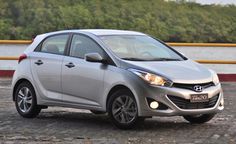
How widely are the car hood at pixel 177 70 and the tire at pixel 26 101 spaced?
2272 millimetres

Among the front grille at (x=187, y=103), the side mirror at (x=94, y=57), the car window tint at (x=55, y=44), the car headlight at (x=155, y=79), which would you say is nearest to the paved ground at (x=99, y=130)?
the front grille at (x=187, y=103)

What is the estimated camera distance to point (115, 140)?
349 inches

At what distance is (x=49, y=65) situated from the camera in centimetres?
1085

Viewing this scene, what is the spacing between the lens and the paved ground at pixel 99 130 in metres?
8.93

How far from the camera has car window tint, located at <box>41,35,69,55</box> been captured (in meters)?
10.9

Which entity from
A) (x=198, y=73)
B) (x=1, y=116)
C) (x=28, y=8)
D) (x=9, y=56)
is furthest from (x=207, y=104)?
(x=28, y=8)

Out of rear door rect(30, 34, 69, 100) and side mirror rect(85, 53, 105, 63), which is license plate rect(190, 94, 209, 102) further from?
rear door rect(30, 34, 69, 100)

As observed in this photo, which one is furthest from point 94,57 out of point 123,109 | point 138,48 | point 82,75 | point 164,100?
point 164,100

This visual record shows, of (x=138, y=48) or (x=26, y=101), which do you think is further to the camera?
(x=26, y=101)

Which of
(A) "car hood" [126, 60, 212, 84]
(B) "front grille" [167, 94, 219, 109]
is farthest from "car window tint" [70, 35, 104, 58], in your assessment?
(B) "front grille" [167, 94, 219, 109]

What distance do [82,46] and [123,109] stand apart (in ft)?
4.90

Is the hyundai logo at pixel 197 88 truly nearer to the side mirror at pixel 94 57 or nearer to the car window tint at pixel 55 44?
the side mirror at pixel 94 57

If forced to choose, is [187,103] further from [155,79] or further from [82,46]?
[82,46]

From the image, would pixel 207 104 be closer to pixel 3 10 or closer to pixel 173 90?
pixel 173 90
